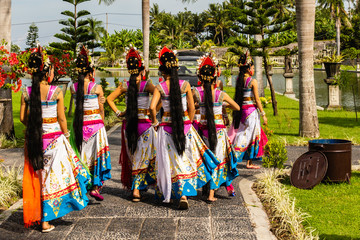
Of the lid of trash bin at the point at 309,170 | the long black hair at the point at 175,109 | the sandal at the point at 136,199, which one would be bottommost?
the sandal at the point at 136,199

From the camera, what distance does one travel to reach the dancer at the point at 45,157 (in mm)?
5363

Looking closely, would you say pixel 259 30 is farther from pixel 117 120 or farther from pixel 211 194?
pixel 211 194

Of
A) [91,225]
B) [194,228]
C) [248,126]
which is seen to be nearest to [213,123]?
[194,228]

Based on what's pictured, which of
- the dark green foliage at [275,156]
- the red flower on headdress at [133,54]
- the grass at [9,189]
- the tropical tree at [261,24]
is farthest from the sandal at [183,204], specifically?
the tropical tree at [261,24]

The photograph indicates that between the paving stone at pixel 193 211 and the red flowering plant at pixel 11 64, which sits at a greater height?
the red flowering plant at pixel 11 64

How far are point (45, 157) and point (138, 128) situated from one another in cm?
143

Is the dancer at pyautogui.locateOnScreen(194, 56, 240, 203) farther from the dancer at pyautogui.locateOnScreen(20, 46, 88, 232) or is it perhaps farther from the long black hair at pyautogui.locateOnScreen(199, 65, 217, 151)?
the dancer at pyautogui.locateOnScreen(20, 46, 88, 232)

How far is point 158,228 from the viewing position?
5359mm

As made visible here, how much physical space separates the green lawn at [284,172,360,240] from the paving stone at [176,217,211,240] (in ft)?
3.75

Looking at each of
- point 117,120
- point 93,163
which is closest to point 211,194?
point 93,163

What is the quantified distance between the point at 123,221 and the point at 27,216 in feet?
3.42

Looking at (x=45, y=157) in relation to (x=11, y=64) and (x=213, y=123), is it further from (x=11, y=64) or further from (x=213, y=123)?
(x=11, y=64)

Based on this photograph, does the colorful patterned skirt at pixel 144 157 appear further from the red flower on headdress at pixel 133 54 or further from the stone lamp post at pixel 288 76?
the stone lamp post at pixel 288 76

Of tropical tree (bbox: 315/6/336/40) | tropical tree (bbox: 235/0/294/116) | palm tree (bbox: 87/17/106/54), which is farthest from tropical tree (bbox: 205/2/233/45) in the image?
tropical tree (bbox: 235/0/294/116)
